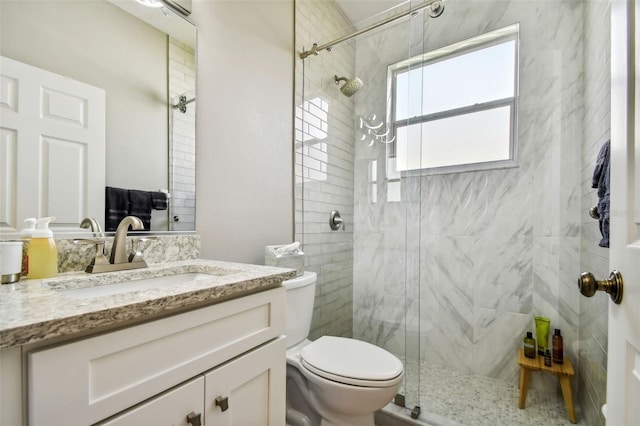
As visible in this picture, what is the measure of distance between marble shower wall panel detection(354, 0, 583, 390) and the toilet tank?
2.58 feet

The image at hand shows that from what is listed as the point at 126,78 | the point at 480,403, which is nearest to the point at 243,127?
the point at 126,78

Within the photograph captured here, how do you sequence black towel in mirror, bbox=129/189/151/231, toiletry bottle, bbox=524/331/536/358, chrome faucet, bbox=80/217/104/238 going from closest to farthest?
chrome faucet, bbox=80/217/104/238
black towel in mirror, bbox=129/189/151/231
toiletry bottle, bbox=524/331/536/358

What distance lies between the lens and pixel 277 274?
36.2 inches

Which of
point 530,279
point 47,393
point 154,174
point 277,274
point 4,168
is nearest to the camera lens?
point 47,393

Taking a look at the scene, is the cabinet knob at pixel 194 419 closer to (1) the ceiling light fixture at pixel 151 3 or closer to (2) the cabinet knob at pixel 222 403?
(2) the cabinet knob at pixel 222 403

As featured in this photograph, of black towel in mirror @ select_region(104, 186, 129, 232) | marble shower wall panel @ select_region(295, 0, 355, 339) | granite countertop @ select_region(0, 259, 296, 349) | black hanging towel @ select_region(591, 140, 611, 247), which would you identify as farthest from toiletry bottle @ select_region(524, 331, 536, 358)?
black towel in mirror @ select_region(104, 186, 129, 232)

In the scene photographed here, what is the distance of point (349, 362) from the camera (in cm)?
133

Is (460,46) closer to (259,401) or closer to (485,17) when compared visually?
→ (485,17)

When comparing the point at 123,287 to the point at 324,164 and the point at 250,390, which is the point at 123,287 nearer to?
the point at 250,390

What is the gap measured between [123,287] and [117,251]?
0.14 m

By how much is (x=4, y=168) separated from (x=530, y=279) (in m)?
2.52

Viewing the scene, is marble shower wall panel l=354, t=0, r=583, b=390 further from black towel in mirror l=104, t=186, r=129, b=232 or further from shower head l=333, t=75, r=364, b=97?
black towel in mirror l=104, t=186, r=129, b=232

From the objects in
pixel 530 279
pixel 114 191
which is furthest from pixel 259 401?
pixel 530 279

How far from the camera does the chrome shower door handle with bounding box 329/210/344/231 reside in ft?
7.08
